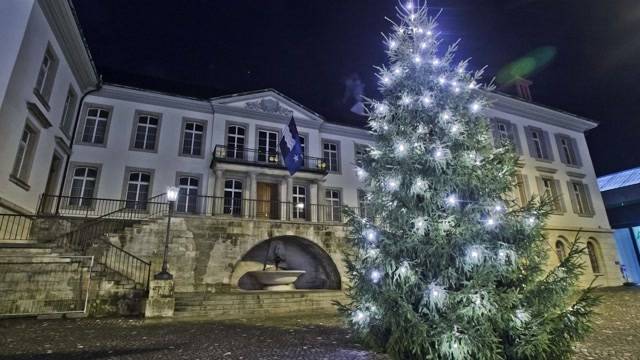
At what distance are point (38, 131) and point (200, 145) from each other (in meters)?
6.78

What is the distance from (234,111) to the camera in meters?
18.1

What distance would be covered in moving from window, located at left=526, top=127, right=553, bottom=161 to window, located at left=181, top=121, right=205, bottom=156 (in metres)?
20.9

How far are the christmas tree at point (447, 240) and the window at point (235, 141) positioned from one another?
13.3 meters

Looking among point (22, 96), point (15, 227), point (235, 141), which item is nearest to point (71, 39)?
point (22, 96)

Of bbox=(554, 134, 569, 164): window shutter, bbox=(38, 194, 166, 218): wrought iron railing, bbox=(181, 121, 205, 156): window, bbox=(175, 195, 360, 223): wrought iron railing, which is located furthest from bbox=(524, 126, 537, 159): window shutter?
bbox=(38, 194, 166, 218): wrought iron railing

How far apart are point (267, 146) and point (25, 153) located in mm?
10320

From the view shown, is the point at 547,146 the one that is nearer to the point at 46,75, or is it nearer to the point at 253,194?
the point at 253,194

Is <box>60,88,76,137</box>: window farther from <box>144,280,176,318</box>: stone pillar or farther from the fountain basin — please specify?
the fountain basin

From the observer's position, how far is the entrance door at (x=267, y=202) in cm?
1730

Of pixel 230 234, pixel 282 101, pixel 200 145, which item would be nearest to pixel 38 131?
pixel 200 145

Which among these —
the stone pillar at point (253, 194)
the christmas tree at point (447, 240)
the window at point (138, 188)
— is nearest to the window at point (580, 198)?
the stone pillar at point (253, 194)

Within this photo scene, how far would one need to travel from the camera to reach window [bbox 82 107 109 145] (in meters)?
15.3

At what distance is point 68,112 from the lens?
14359mm

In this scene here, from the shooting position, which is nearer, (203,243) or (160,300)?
(160,300)
